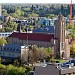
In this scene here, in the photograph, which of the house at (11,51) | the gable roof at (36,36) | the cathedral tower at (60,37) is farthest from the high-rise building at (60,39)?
the house at (11,51)

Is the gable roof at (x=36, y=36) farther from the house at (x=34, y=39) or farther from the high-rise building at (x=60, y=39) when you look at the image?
the high-rise building at (x=60, y=39)

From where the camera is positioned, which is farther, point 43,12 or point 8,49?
point 43,12

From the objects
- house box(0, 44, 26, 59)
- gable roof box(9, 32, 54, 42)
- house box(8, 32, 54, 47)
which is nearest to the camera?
house box(0, 44, 26, 59)

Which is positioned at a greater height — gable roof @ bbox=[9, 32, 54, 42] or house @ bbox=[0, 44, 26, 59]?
gable roof @ bbox=[9, 32, 54, 42]

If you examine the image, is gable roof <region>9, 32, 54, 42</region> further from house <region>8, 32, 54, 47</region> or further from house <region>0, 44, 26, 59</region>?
house <region>0, 44, 26, 59</region>

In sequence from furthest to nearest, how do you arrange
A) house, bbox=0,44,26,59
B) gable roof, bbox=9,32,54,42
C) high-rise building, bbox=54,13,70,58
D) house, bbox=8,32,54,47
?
gable roof, bbox=9,32,54,42
house, bbox=8,32,54,47
high-rise building, bbox=54,13,70,58
house, bbox=0,44,26,59

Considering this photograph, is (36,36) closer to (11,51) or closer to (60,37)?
(60,37)

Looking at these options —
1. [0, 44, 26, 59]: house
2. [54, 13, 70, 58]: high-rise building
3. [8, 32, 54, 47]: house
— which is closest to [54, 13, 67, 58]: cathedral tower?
[54, 13, 70, 58]: high-rise building

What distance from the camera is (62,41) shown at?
77.4 feet

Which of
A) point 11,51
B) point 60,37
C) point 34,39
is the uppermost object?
point 60,37

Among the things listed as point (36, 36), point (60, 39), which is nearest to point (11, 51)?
point (60, 39)

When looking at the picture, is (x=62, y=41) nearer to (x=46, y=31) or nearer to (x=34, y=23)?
(x=46, y=31)

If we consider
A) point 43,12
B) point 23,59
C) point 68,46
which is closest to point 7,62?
point 23,59

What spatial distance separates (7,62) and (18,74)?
3988 millimetres
